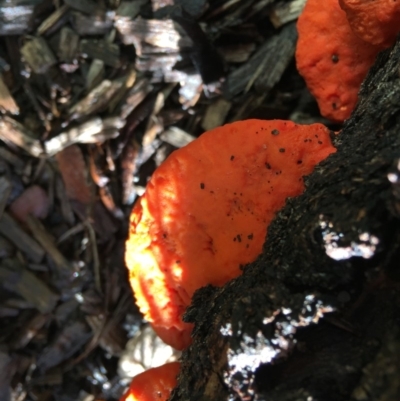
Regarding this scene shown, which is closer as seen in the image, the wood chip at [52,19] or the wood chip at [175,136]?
the wood chip at [52,19]

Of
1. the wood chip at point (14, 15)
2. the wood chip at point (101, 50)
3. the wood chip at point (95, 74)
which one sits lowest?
the wood chip at point (95, 74)

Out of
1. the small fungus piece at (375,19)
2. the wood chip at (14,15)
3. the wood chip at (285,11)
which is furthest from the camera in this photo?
the wood chip at (285,11)

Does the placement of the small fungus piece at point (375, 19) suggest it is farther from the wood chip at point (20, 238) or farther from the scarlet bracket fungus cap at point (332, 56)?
the wood chip at point (20, 238)

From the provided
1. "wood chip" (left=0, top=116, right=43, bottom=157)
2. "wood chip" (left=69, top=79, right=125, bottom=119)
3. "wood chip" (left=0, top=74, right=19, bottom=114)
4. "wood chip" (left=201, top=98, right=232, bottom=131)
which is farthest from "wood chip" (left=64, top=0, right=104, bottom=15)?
"wood chip" (left=201, top=98, right=232, bottom=131)

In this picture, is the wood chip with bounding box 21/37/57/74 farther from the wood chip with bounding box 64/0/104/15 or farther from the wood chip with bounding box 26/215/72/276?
the wood chip with bounding box 26/215/72/276

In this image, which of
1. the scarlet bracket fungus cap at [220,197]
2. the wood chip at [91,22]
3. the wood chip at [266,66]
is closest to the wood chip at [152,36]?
the wood chip at [91,22]

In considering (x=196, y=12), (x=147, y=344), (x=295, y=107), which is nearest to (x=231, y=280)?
(x=147, y=344)

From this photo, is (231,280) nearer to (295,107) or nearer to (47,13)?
(295,107)

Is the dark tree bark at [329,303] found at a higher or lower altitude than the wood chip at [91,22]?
lower
